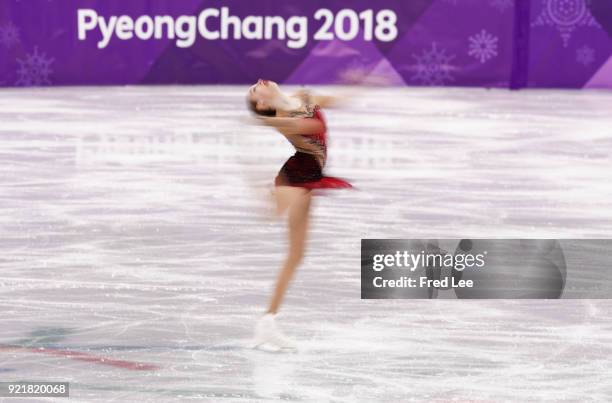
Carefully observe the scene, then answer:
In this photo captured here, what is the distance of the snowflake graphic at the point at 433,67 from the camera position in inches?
602

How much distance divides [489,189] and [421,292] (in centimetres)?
299

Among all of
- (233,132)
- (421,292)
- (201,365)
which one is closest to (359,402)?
(201,365)

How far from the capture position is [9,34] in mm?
14781

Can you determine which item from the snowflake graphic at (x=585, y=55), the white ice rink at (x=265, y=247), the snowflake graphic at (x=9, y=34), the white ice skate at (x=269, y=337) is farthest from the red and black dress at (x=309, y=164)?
the snowflake graphic at (x=585, y=55)

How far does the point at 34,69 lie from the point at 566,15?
20.8 ft

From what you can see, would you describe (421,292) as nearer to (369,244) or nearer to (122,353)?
(369,244)

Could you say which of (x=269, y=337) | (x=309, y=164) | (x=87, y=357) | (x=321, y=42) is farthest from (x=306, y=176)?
(x=321, y=42)

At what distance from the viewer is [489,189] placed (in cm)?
902

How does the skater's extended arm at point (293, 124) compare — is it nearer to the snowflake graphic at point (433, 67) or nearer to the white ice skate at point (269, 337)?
the white ice skate at point (269, 337)

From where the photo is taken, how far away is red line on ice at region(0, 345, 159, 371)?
16.6 ft

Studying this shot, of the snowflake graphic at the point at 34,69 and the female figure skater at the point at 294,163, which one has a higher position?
the female figure skater at the point at 294,163

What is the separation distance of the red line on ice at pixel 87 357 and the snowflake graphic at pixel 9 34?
393 inches

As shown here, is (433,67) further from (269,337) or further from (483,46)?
(269,337)

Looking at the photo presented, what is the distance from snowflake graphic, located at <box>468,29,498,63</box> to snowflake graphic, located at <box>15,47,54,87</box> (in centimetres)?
506
